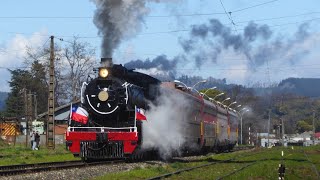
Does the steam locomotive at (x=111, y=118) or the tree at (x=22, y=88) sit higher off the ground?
the tree at (x=22, y=88)

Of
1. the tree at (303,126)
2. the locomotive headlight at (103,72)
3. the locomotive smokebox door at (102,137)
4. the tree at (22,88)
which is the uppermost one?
the tree at (22,88)

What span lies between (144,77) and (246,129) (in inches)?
4030

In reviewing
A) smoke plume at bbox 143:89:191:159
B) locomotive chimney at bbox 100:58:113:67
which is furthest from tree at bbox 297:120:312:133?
locomotive chimney at bbox 100:58:113:67

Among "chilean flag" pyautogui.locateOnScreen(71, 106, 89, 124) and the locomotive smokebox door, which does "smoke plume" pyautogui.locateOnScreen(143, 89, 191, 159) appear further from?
"chilean flag" pyautogui.locateOnScreen(71, 106, 89, 124)

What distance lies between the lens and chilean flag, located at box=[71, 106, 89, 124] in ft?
80.2

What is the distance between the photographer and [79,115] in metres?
24.5

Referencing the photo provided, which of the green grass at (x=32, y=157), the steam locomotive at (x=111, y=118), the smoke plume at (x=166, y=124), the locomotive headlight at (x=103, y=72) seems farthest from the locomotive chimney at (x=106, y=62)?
the green grass at (x=32, y=157)

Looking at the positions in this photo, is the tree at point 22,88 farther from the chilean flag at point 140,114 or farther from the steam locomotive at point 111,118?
the chilean flag at point 140,114

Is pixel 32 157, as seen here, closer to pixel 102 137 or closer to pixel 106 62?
pixel 106 62

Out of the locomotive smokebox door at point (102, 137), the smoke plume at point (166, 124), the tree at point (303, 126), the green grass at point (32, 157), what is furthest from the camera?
the tree at point (303, 126)

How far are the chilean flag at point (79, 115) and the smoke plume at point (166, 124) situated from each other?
285 centimetres

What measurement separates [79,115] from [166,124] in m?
5.39

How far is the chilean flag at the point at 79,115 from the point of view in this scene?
24.4m

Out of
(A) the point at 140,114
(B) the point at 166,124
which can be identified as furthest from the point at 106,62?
(B) the point at 166,124
